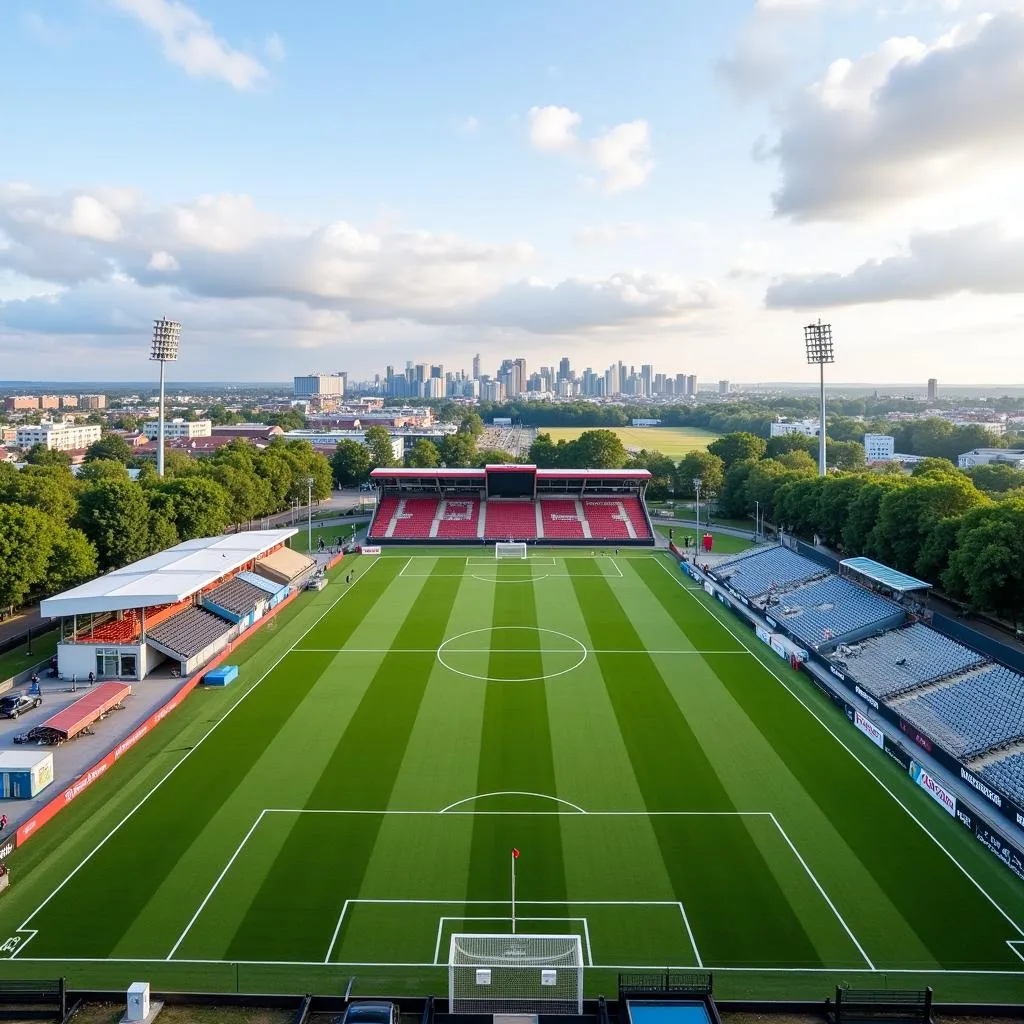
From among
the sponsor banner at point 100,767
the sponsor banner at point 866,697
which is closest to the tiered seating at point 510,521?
the sponsor banner at point 100,767

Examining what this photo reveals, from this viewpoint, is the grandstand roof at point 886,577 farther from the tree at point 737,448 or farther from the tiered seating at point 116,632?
the tree at point 737,448

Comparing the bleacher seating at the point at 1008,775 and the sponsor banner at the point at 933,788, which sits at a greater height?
the bleacher seating at the point at 1008,775

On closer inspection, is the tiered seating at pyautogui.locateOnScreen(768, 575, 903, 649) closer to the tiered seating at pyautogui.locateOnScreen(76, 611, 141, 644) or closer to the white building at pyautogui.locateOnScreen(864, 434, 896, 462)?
the tiered seating at pyautogui.locateOnScreen(76, 611, 141, 644)

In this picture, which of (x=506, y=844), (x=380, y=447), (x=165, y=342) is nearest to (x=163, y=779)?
(x=506, y=844)

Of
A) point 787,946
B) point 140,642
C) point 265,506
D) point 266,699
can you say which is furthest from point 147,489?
point 787,946

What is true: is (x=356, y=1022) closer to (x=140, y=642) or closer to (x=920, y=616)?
(x=140, y=642)
